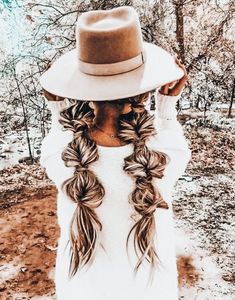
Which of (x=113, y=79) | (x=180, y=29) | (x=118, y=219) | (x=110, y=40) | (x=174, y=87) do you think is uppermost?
(x=110, y=40)

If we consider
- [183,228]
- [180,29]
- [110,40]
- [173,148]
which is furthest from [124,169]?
[180,29]

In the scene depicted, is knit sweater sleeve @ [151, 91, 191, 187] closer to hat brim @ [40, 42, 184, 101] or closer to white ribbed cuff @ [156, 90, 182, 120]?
white ribbed cuff @ [156, 90, 182, 120]

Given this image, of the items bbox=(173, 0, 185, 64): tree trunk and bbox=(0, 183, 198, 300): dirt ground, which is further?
bbox=(173, 0, 185, 64): tree trunk

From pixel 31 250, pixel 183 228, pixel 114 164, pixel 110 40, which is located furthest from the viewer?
pixel 183 228

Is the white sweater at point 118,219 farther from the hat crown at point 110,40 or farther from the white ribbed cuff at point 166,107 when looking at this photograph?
the hat crown at point 110,40

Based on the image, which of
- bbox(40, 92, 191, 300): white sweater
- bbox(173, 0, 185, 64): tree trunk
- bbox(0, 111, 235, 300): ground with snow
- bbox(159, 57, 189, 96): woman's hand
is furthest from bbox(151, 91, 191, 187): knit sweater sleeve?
bbox(173, 0, 185, 64): tree trunk

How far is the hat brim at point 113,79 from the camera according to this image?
4.87ft

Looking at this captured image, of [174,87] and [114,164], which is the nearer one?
[114,164]

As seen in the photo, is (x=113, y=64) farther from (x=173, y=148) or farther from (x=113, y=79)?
(x=173, y=148)

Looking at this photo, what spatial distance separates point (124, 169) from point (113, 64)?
370mm

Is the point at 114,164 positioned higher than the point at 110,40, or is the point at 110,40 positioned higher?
the point at 110,40

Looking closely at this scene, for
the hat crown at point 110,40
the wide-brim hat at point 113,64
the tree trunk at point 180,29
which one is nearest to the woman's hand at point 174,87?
the wide-brim hat at point 113,64

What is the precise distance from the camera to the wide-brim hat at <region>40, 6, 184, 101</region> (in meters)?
1.48

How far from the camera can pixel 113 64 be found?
1514 millimetres
